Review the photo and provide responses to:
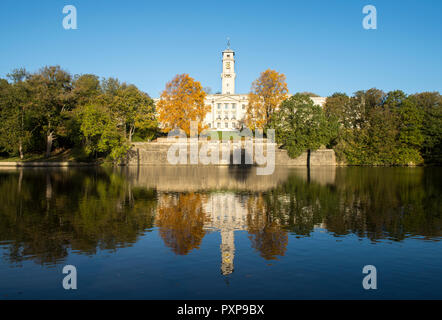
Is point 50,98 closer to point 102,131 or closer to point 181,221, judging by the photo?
point 102,131

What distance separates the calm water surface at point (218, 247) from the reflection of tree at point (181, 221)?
47 mm

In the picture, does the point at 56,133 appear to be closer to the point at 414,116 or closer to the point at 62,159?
the point at 62,159

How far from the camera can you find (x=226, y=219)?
1738cm

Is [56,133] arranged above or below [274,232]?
above

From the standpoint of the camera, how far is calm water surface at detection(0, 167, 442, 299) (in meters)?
9.23

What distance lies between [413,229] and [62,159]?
62225 millimetres

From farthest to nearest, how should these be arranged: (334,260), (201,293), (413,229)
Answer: (413,229), (334,260), (201,293)

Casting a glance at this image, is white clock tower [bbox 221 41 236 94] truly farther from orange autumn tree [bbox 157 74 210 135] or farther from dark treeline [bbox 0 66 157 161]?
dark treeline [bbox 0 66 157 161]

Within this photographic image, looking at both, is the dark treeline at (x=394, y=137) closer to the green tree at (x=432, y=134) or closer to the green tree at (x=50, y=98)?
the green tree at (x=432, y=134)

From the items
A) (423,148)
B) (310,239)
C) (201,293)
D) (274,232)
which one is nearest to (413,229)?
(310,239)

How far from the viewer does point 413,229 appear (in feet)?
52.0

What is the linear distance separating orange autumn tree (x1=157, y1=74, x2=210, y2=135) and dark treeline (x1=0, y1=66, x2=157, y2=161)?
9.99 ft

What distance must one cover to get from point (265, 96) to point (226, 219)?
5441cm

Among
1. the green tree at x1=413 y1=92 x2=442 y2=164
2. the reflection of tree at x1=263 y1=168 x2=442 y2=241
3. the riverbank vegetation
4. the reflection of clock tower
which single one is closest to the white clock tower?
the reflection of clock tower
